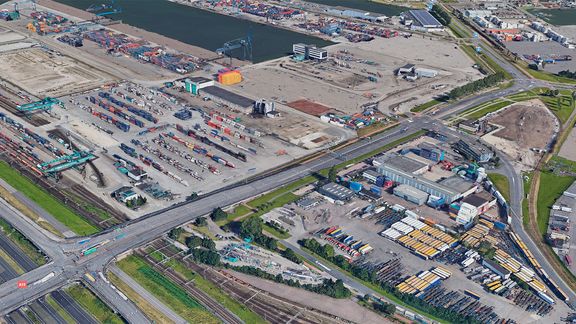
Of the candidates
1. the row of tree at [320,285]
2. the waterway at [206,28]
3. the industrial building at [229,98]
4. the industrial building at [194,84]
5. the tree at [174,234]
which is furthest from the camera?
the waterway at [206,28]

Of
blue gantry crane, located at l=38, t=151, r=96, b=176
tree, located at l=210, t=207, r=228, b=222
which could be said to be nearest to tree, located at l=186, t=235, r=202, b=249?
tree, located at l=210, t=207, r=228, b=222

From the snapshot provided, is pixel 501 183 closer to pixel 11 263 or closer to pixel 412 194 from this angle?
pixel 412 194

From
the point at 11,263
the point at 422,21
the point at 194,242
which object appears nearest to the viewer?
the point at 11,263

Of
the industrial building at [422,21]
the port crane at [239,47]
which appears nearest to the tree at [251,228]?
the port crane at [239,47]

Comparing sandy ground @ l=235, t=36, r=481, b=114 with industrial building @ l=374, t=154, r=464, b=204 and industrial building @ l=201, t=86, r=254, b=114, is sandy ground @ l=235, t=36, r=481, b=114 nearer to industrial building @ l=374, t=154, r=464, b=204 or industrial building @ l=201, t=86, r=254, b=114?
industrial building @ l=201, t=86, r=254, b=114

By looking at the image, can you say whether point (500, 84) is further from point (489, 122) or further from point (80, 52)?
point (80, 52)

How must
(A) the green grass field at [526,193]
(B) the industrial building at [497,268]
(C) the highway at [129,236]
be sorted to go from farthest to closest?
(A) the green grass field at [526,193] < (B) the industrial building at [497,268] < (C) the highway at [129,236]

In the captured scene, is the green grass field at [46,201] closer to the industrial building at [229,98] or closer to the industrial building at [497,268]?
the industrial building at [229,98]

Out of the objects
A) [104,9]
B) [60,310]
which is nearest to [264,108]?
[60,310]
